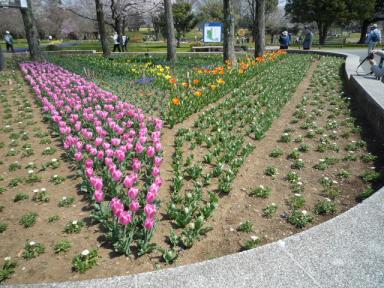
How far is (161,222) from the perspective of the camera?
145 inches

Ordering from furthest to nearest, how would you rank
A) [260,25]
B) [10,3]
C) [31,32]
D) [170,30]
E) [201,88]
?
[260,25] → [31,32] → [170,30] → [10,3] → [201,88]

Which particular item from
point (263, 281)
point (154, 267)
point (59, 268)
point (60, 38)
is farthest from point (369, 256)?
point (60, 38)

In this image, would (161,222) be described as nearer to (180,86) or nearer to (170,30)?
(180,86)

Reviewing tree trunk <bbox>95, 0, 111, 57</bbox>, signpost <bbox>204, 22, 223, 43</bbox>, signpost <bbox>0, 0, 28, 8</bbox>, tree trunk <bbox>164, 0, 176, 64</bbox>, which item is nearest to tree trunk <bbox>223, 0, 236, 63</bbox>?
tree trunk <bbox>164, 0, 176, 64</bbox>

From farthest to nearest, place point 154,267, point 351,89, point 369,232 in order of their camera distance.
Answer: point 351,89
point 154,267
point 369,232

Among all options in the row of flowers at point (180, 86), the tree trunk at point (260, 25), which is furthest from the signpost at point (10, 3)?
the tree trunk at point (260, 25)

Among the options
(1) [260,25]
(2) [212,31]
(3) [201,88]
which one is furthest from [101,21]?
(3) [201,88]

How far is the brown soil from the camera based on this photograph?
3.03 m

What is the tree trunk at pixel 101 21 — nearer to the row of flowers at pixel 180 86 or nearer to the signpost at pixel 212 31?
the row of flowers at pixel 180 86

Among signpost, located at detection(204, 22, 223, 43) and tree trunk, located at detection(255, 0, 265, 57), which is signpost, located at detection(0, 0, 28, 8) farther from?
signpost, located at detection(204, 22, 223, 43)

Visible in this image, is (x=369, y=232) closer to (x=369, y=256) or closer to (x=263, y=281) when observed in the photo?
(x=369, y=256)

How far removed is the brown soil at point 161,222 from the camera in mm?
3031

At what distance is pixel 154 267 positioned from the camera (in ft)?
9.78

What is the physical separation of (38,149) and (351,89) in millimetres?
9053
